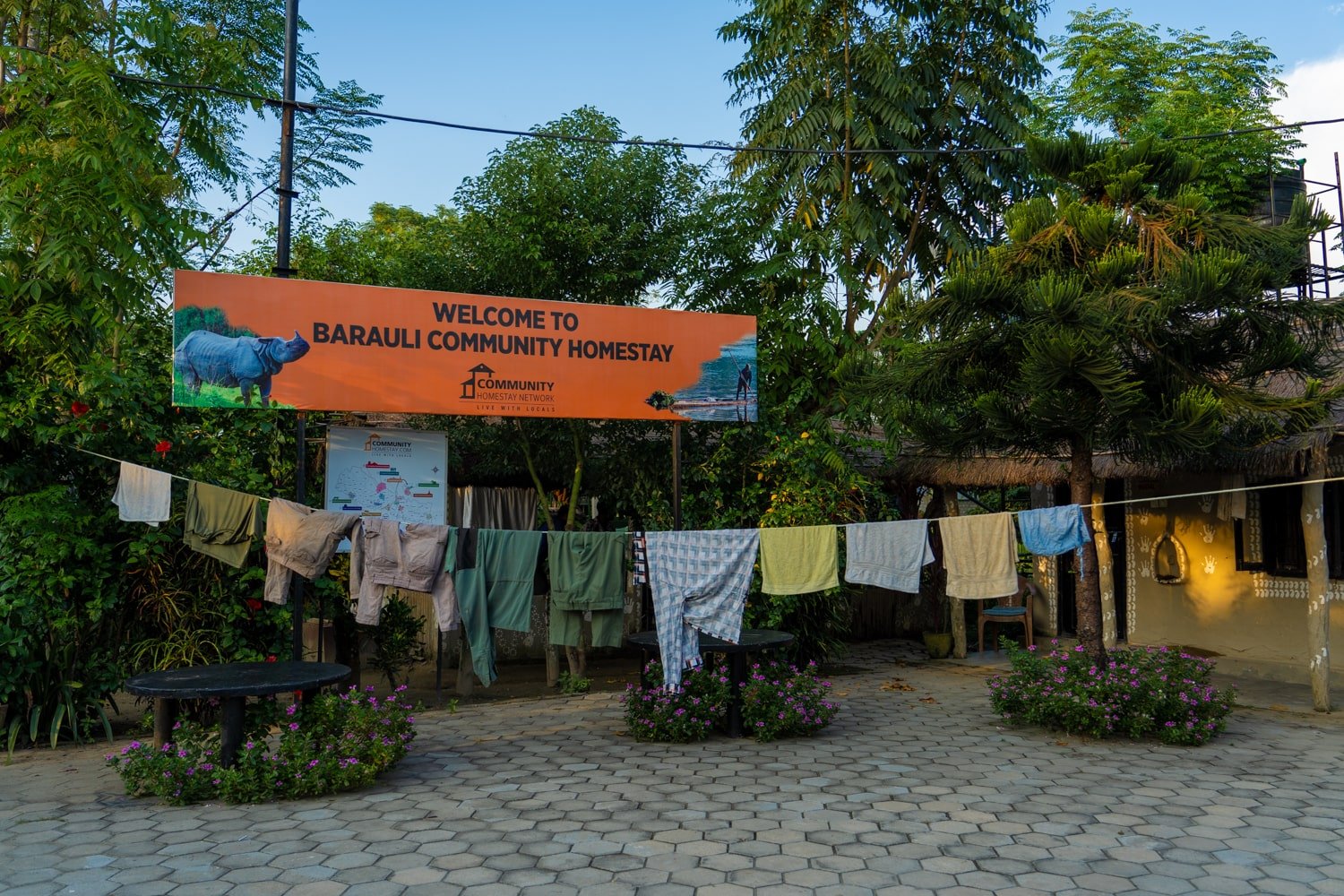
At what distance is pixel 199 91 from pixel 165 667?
505 cm

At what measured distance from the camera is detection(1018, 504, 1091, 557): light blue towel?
7664 millimetres

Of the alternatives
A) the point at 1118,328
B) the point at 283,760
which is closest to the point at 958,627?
the point at 1118,328

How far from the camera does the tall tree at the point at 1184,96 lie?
1544 cm

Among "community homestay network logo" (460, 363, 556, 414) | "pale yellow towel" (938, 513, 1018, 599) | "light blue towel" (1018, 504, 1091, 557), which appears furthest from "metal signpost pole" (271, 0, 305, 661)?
"light blue towel" (1018, 504, 1091, 557)

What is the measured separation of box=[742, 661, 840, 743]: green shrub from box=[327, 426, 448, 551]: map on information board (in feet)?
10.4

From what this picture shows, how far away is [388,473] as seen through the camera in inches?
352

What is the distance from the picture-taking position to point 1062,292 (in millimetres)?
7156

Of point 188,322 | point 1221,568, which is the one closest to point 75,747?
point 188,322

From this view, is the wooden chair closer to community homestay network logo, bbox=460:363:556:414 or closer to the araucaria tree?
the araucaria tree

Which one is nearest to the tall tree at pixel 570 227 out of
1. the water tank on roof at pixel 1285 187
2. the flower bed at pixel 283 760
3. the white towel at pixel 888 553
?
the white towel at pixel 888 553

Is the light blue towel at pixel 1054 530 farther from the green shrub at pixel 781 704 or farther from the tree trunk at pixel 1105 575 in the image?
the tree trunk at pixel 1105 575

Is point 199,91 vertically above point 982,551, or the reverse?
point 199,91

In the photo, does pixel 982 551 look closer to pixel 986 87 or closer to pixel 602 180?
pixel 602 180

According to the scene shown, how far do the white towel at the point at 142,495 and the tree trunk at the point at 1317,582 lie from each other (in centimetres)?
987
